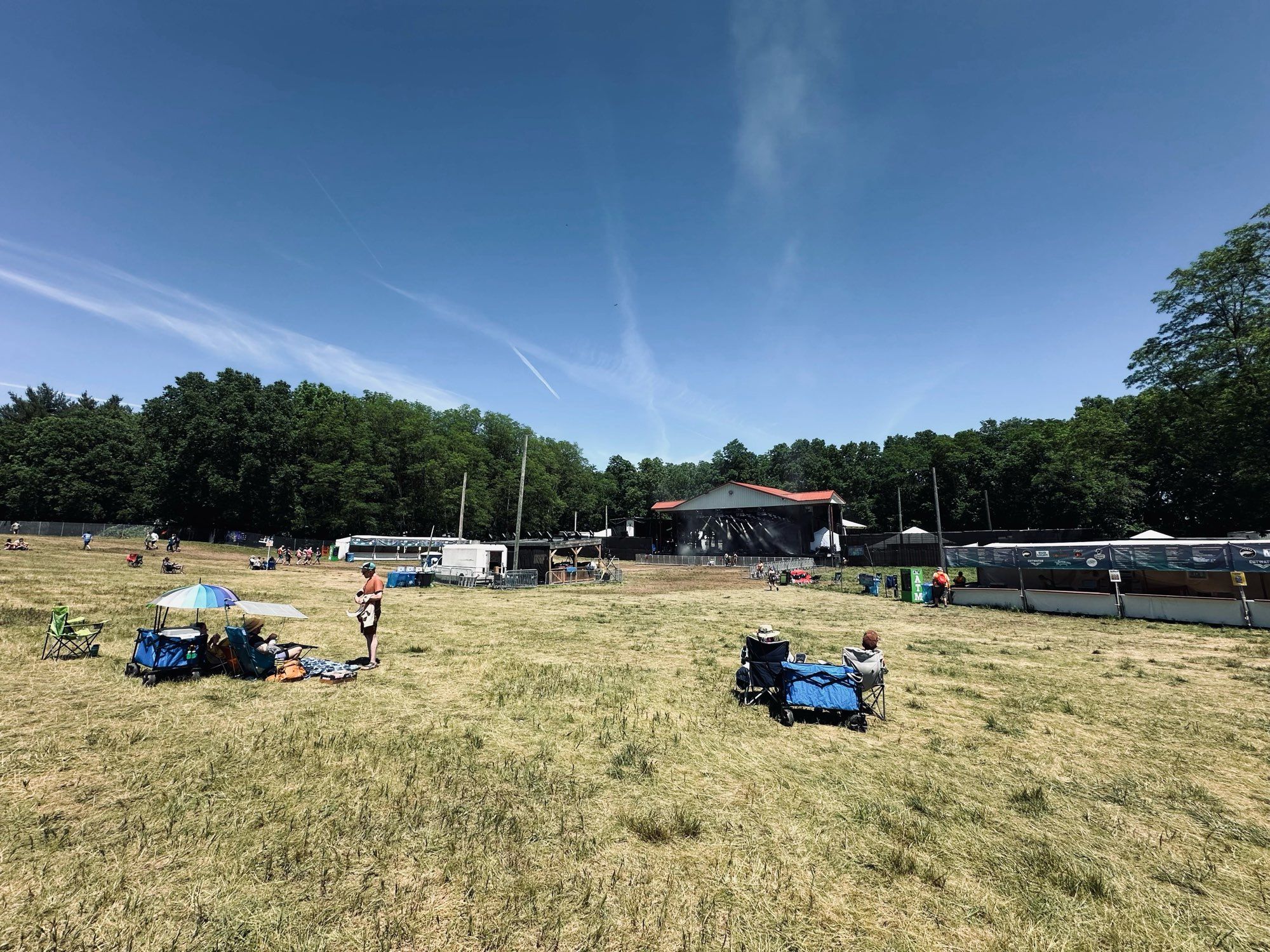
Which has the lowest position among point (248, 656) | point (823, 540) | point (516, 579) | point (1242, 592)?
point (248, 656)

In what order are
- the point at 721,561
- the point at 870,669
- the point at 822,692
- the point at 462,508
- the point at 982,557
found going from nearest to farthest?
the point at 822,692 < the point at 870,669 < the point at 982,557 < the point at 462,508 < the point at 721,561

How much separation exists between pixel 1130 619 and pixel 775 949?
73.0 feet

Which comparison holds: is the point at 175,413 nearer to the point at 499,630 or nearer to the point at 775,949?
the point at 499,630

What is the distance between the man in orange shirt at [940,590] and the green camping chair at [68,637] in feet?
87.5

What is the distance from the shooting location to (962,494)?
2921 inches

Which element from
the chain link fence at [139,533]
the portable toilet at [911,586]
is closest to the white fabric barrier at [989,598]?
the portable toilet at [911,586]

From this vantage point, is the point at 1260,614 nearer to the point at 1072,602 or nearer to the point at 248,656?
the point at 1072,602

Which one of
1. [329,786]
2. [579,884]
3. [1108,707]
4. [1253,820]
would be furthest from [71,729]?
[1108,707]

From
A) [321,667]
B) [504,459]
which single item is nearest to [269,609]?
[321,667]

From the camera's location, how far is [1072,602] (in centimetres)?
1980

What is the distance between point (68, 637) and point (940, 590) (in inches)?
1097

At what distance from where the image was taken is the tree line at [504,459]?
33.8m

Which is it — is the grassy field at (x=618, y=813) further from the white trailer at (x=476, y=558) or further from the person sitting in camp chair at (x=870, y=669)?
the white trailer at (x=476, y=558)

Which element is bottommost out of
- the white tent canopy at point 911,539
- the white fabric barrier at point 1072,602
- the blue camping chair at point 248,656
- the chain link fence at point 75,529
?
the blue camping chair at point 248,656
